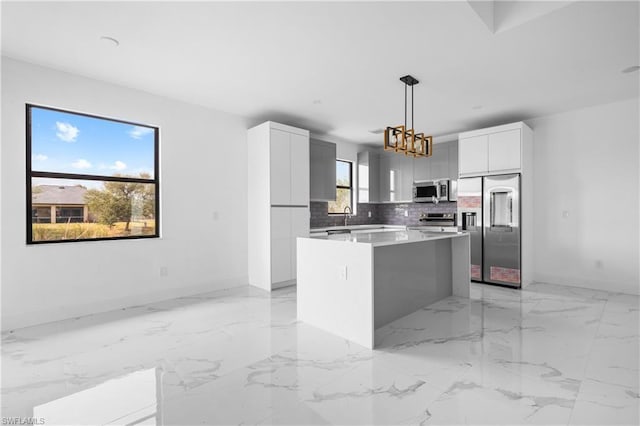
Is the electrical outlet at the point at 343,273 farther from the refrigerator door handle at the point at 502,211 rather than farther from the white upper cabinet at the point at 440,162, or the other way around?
the white upper cabinet at the point at 440,162

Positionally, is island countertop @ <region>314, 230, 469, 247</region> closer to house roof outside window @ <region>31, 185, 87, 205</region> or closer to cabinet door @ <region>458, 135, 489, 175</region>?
cabinet door @ <region>458, 135, 489, 175</region>

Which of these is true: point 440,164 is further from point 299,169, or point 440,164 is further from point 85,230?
point 85,230

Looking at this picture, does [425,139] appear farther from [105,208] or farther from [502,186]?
[105,208]

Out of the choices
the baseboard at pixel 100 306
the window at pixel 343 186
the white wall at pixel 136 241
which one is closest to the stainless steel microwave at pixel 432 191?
the window at pixel 343 186

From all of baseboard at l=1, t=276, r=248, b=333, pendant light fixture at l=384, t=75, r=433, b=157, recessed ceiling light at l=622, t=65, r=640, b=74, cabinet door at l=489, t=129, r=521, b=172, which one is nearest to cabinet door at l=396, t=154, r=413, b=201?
cabinet door at l=489, t=129, r=521, b=172

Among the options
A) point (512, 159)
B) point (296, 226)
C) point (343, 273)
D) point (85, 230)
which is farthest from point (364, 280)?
point (512, 159)

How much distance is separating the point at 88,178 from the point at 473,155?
5.21 meters

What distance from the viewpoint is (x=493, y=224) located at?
4.98m

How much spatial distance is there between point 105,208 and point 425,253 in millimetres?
3693

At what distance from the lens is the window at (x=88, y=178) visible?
3369mm

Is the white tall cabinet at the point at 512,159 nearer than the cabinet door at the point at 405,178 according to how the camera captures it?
Yes

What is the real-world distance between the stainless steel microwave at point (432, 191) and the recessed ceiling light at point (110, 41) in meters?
5.16

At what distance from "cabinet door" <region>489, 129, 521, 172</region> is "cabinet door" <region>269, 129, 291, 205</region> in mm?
3048

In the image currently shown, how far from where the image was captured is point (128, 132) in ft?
13.1
